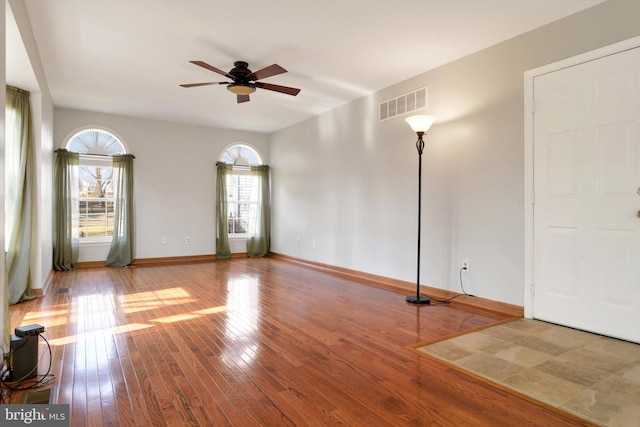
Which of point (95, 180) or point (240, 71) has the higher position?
point (240, 71)

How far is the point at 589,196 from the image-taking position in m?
3.08

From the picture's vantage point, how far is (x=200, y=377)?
88.7 inches

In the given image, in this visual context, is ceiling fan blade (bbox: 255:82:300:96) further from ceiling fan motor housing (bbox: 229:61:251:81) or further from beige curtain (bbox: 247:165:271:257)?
beige curtain (bbox: 247:165:271:257)

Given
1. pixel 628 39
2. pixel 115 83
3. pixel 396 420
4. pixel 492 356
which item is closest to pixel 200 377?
pixel 396 420

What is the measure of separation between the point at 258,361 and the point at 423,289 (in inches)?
103

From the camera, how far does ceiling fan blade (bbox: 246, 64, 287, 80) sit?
3605mm

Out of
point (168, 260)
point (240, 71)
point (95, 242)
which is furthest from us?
point (168, 260)

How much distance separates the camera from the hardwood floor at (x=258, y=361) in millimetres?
1861

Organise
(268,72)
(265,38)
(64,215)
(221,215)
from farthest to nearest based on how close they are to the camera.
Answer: (221,215)
(64,215)
(268,72)
(265,38)

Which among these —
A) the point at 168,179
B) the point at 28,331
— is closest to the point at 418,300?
the point at 28,331

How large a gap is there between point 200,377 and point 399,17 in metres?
3.30

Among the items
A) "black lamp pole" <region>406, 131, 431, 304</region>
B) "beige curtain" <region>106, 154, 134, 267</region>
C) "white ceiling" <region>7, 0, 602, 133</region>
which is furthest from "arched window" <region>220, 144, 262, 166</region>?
"black lamp pole" <region>406, 131, 431, 304</region>

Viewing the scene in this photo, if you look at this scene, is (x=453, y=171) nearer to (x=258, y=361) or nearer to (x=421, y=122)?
(x=421, y=122)

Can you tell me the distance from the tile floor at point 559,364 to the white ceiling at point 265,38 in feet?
9.01
